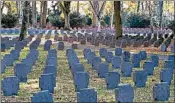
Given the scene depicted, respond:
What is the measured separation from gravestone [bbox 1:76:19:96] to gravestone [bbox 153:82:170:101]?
2.60m

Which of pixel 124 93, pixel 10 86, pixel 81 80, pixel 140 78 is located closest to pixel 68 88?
pixel 81 80

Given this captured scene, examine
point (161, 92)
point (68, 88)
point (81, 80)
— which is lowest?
point (68, 88)

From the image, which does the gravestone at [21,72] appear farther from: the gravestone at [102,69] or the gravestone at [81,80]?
the gravestone at [102,69]

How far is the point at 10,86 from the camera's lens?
8.30m

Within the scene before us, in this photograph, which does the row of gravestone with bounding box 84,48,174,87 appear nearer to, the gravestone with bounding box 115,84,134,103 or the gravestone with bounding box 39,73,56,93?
the gravestone with bounding box 39,73,56,93

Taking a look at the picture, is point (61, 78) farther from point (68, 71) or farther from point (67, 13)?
point (67, 13)

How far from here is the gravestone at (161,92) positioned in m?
7.90

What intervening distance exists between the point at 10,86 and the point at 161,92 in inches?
111


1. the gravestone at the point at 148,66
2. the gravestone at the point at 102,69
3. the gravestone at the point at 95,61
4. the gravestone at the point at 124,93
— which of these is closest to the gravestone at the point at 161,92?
the gravestone at the point at 124,93

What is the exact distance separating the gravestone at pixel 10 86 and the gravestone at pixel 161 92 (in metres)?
2.60

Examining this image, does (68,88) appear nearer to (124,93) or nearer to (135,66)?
(124,93)

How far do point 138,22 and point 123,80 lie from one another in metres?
37.0

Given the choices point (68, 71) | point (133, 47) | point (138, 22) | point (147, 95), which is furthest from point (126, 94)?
point (138, 22)

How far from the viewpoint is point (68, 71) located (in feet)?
38.8
